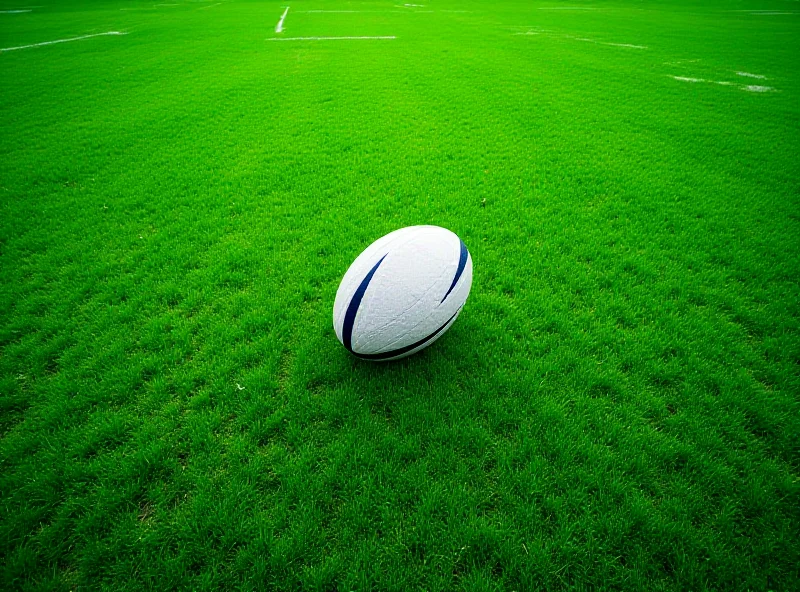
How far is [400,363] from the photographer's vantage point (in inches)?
117

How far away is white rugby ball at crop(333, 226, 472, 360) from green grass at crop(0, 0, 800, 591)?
30 centimetres

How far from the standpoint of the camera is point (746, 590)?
72.8 inches

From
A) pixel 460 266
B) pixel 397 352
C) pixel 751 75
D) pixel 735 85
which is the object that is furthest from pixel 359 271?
pixel 751 75

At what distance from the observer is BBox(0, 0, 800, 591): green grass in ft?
6.61

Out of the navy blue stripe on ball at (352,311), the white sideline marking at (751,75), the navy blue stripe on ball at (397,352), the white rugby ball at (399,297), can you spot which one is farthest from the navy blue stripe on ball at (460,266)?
the white sideline marking at (751,75)

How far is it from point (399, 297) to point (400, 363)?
0.60 metres

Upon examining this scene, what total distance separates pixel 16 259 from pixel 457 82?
9.27 metres

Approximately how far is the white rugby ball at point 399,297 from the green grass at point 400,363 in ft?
1.00

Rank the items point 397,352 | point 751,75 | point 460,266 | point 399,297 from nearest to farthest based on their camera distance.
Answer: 1. point 399,297
2. point 397,352
3. point 460,266
4. point 751,75

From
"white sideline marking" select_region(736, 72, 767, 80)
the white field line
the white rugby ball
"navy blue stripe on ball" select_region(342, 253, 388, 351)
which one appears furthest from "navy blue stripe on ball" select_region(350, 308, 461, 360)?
"white sideline marking" select_region(736, 72, 767, 80)

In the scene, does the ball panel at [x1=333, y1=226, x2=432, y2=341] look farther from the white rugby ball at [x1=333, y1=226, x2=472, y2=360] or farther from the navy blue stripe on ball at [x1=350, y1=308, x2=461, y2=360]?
the navy blue stripe on ball at [x1=350, y1=308, x2=461, y2=360]

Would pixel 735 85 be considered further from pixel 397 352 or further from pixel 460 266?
pixel 397 352

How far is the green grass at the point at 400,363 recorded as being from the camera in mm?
2014

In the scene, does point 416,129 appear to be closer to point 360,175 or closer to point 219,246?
point 360,175
